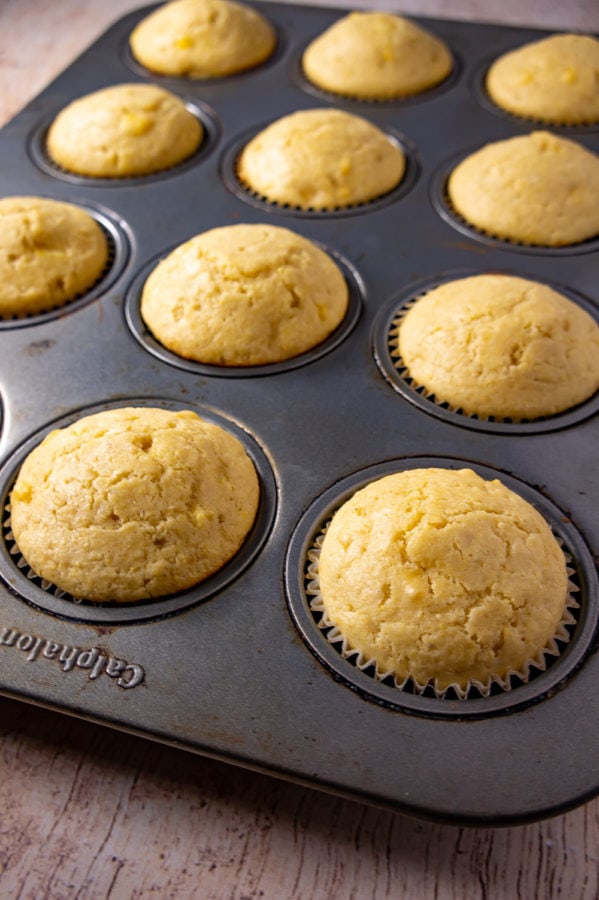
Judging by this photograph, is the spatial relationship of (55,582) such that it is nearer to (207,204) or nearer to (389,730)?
(389,730)

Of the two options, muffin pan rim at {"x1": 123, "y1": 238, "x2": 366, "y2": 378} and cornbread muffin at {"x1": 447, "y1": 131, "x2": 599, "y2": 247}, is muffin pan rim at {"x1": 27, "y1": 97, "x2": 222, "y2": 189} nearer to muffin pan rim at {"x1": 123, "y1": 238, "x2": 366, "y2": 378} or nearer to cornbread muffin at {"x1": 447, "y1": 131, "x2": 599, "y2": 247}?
muffin pan rim at {"x1": 123, "y1": 238, "x2": 366, "y2": 378}

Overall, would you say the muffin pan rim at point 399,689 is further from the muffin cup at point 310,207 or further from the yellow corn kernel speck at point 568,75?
the yellow corn kernel speck at point 568,75

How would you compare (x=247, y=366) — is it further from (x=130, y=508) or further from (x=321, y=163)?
(x=321, y=163)

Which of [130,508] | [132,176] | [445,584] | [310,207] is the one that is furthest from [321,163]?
[445,584]

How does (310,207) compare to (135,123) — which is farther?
(135,123)

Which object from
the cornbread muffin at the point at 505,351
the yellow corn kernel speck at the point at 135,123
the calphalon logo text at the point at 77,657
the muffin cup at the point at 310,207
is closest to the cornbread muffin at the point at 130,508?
the calphalon logo text at the point at 77,657
